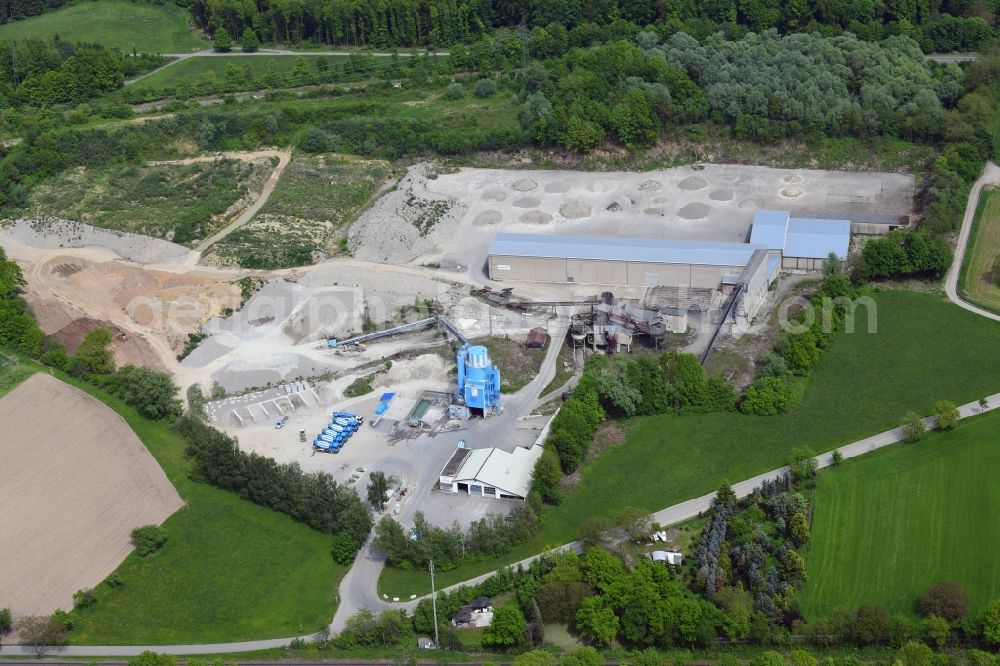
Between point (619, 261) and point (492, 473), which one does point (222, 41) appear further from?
point (492, 473)

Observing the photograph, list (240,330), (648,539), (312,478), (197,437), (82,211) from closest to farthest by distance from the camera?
1. (648,539)
2. (312,478)
3. (197,437)
4. (240,330)
5. (82,211)

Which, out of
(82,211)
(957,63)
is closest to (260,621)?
(82,211)

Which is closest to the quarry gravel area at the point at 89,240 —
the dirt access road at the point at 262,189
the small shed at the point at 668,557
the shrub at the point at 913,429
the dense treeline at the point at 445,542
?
the dirt access road at the point at 262,189

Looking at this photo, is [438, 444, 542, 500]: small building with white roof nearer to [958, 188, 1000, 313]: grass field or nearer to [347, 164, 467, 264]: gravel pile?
[347, 164, 467, 264]: gravel pile

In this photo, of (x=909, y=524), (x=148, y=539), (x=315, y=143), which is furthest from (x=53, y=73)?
(x=909, y=524)

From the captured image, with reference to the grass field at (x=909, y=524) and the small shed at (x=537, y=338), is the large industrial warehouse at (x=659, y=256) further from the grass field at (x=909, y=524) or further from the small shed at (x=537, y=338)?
the grass field at (x=909, y=524)

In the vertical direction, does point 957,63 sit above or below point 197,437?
→ above

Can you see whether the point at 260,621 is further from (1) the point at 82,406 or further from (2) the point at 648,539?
(1) the point at 82,406

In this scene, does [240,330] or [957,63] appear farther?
[957,63]
